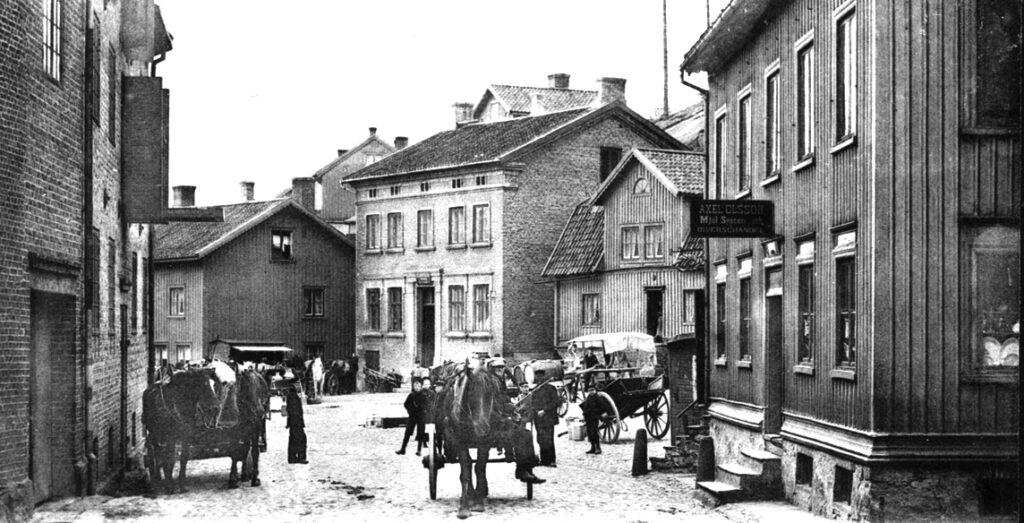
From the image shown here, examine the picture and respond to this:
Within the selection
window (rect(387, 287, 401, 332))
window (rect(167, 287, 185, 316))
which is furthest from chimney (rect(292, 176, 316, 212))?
window (rect(387, 287, 401, 332))

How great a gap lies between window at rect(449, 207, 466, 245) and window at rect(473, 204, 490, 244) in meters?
0.71

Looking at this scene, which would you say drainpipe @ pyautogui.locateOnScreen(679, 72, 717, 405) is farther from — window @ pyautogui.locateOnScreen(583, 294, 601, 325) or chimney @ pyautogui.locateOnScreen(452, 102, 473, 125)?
chimney @ pyautogui.locateOnScreen(452, 102, 473, 125)

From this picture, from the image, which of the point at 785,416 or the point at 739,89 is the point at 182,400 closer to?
the point at 785,416

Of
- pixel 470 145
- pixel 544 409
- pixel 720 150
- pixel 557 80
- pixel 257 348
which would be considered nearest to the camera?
pixel 544 409

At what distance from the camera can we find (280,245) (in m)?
54.5

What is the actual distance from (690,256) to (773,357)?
21.3 meters

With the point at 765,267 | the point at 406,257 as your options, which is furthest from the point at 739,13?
the point at 406,257

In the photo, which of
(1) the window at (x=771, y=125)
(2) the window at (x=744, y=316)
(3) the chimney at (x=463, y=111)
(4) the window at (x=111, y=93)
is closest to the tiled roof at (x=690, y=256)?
(2) the window at (x=744, y=316)

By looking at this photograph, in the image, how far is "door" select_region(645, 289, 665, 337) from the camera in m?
43.0

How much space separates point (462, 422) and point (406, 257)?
37159 mm

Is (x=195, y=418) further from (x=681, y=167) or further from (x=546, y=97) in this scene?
(x=546, y=97)

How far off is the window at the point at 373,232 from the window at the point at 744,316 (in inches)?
A: 1397

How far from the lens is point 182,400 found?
17.9 meters

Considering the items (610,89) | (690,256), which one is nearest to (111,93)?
(690,256)
